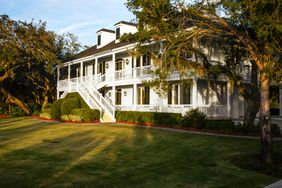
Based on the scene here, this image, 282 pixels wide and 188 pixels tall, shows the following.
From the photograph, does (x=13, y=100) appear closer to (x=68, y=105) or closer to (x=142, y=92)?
(x=68, y=105)

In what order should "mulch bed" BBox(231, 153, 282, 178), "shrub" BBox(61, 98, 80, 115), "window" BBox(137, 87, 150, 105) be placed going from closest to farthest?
"mulch bed" BBox(231, 153, 282, 178), "shrub" BBox(61, 98, 80, 115), "window" BBox(137, 87, 150, 105)

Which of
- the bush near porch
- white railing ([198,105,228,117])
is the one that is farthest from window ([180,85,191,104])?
the bush near porch

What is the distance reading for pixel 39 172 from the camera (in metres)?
7.98

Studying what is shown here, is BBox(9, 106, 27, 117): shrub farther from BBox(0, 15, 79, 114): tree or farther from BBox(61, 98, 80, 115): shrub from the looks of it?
BBox(61, 98, 80, 115): shrub

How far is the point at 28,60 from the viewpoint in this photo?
33.8m

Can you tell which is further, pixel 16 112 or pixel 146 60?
pixel 16 112

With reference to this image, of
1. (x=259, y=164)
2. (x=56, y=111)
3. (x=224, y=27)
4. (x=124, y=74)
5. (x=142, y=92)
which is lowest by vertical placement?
(x=259, y=164)

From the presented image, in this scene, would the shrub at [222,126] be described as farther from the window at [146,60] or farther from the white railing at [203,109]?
the window at [146,60]

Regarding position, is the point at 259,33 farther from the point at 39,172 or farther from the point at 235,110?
the point at 235,110

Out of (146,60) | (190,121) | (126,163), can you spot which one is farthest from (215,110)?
(126,163)

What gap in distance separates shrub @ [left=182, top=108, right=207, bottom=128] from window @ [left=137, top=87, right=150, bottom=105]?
28.6ft

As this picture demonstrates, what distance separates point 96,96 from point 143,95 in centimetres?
443

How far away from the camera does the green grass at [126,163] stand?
7.30 m

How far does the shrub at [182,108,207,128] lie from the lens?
735 inches
